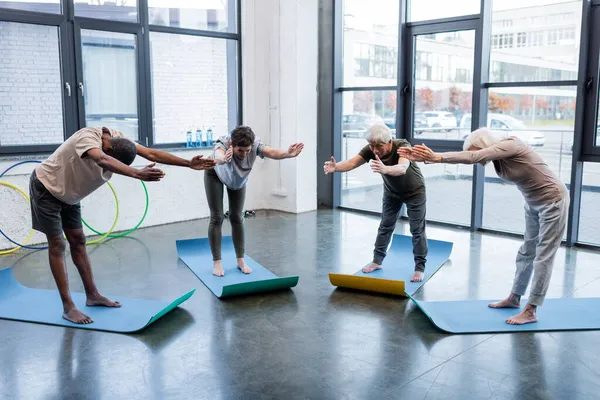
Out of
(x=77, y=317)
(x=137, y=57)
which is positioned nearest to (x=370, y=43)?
(x=137, y=57)

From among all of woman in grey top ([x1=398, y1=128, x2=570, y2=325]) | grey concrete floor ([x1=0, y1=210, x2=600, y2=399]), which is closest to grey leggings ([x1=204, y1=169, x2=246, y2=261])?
grey concrete floor ([x1=0, y1=210, x2=600, y2=399])

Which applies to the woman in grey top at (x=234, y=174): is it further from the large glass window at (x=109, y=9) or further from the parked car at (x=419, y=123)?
the parked car at (x=419, y=123)

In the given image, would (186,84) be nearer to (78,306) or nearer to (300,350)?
(78,306)

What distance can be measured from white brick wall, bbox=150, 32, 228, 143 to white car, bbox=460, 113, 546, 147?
2.95m

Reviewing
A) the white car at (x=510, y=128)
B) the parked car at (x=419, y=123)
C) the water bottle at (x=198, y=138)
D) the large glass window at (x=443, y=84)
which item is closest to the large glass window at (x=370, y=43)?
the large glass window at (x=443, y=84)

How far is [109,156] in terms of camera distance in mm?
3418

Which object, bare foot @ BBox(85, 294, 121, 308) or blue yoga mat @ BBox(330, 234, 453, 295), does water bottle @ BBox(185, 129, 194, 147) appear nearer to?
blue yoga mat @ BBox(330, 234, 453, 295)

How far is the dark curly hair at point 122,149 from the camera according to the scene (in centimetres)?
351

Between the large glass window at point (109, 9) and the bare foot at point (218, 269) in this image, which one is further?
the large glass window at point (109, 9)

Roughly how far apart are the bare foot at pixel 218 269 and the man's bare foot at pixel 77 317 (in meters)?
1.20

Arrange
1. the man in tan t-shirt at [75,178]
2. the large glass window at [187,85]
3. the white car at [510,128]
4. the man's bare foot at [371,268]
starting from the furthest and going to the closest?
1. the large glass window at [187,85]
2. the white car at [510,128]
3. the man's bare foot at [371,268]
4. the man in tan t-shirt at [75,178]

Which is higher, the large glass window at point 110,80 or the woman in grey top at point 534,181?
the large glass window at point 110,80

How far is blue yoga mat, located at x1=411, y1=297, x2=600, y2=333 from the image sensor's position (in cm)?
369

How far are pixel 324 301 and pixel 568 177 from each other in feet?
10.5
